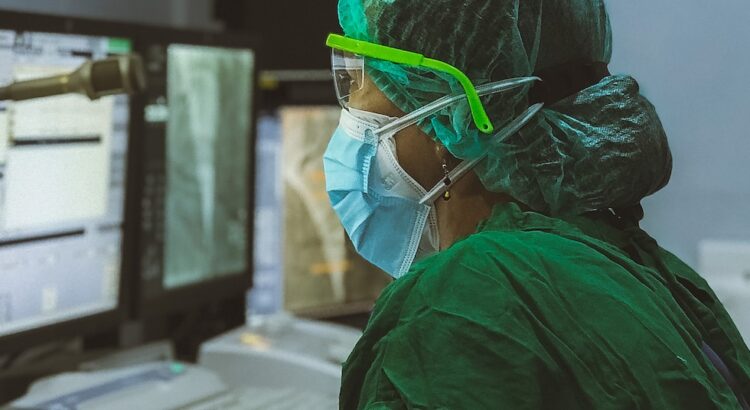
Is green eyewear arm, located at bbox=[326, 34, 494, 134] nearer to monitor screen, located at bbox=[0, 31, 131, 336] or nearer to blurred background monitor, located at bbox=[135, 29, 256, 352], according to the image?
monitor screen, located at bbox=[0, 31, 131, 336]

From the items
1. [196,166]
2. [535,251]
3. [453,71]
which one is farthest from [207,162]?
[535,251]

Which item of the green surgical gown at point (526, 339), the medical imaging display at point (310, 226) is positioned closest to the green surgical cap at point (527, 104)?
the green surgical gown at point (526, 339)

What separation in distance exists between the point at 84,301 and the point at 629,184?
96 centimetres

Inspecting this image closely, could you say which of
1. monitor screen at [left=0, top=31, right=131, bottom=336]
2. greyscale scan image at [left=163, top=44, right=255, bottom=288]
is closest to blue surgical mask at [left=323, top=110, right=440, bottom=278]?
monitor screen at [left=0, top=31, right=131, bottom=336]

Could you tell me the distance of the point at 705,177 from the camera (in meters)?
1.58

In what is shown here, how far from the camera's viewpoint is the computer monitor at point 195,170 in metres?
1.63

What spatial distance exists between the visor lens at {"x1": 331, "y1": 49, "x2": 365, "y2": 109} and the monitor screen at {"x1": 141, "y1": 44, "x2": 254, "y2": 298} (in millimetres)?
658

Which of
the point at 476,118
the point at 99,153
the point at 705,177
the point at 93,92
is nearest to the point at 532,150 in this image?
the point at 476,118

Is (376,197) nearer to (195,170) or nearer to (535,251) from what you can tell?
(535,251)

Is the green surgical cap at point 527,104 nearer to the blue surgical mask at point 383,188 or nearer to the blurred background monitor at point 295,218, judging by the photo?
the blue surgical mask at point 383,188

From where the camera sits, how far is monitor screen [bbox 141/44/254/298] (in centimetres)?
164

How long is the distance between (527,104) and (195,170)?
0.92 metres

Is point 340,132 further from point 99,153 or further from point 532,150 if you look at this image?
point 99,153

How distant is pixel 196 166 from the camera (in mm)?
1743
